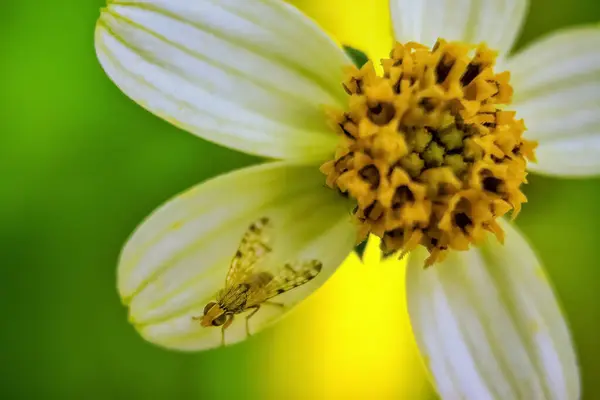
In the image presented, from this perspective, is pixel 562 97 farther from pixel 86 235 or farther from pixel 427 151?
pixel 86 235

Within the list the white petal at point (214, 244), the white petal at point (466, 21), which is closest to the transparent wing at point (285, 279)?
the white petal at point (214, 244)

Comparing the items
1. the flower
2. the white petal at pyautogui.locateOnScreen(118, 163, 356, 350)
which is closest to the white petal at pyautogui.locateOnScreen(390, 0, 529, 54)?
the flower

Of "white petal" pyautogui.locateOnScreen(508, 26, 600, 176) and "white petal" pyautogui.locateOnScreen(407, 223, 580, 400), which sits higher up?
"white petal" pyautogui.locateOnScreen(508, 26, 600, 176)

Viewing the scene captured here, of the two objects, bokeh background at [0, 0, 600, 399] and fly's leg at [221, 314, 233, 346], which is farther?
bokeh background at [0, 0, 600, 399]

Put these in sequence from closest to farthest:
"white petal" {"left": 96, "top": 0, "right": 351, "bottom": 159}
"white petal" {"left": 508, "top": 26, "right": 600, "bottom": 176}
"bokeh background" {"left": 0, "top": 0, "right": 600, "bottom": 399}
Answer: "white petal" {"left": 96, "top": 0, "right": 351, "bottom": 159} < "white petal" {"left": 508, "top": 26, "right": 600, "bottom": 176} < "bokeh background" {"left": 0, "top": 0, "right": 600, "bottom": 399}

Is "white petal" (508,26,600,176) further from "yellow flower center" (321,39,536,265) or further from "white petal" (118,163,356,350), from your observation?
"white petal" (118,163,356,350)

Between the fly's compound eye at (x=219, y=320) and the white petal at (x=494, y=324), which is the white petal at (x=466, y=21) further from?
the fly's compound eye at (x=219, y=320)

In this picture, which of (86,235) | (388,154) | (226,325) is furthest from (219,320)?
(86,235)
